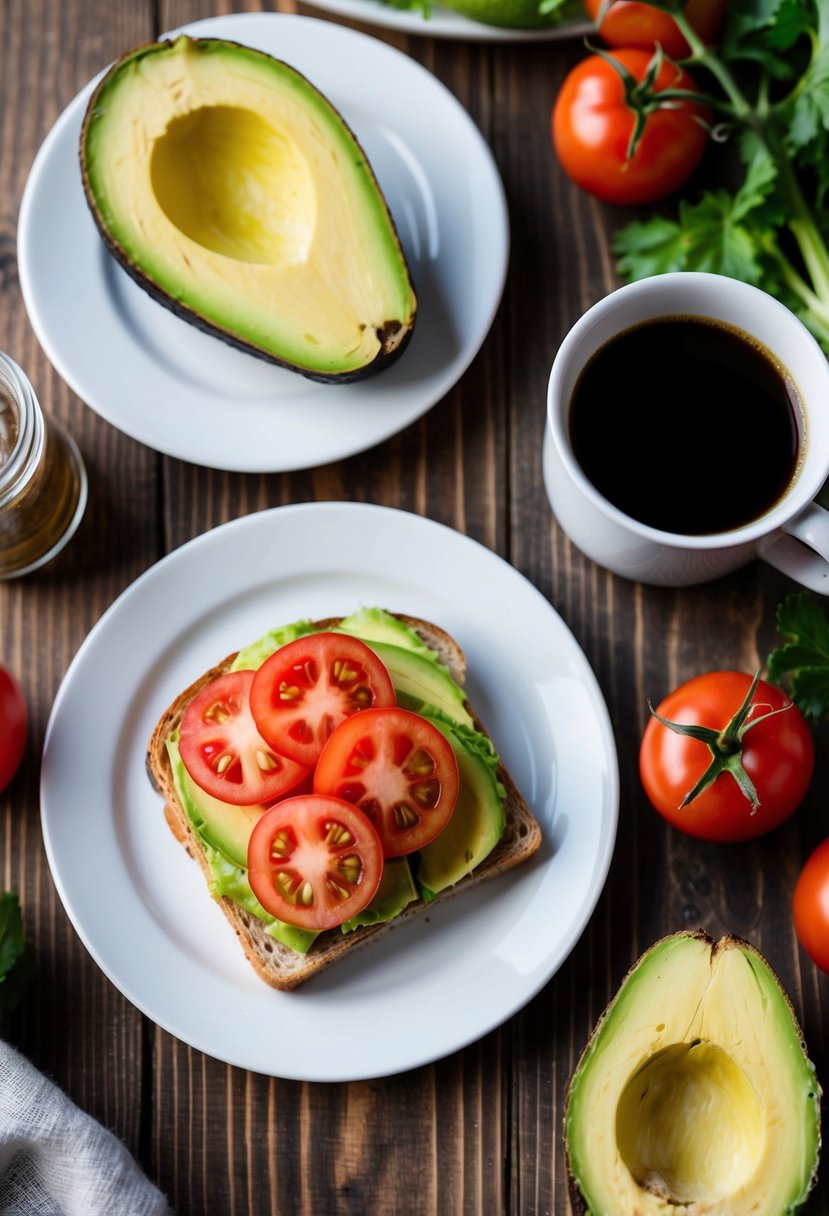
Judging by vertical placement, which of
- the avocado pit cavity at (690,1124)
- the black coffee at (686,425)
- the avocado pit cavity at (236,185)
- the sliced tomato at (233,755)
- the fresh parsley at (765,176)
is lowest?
the avocado pit cavity at (690,1124)

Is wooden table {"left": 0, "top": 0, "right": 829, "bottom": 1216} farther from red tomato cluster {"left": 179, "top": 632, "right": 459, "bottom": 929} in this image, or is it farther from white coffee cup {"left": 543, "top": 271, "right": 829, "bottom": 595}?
red tomato cluster {"left": 179, "top": 632, "right": 459, "bottom": 929}

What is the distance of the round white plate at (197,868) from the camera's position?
1571mm

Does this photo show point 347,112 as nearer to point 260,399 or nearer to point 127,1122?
point 260,399

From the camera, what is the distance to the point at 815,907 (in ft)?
5.17

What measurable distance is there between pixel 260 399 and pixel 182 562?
0.84ft

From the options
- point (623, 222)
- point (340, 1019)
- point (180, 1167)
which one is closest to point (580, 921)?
point (340, 1019)

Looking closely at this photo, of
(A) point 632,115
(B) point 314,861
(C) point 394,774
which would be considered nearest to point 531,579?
(C) point 394,774

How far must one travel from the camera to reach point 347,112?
1.77 metres

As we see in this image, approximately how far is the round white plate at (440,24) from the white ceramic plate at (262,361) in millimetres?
42

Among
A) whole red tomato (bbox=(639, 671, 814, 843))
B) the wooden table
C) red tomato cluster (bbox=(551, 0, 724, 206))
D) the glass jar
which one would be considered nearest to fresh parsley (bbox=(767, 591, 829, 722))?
whole red tomato (bbox=(639, 671, 814, 843))

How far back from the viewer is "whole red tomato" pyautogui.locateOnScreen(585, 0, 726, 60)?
1.70 meters

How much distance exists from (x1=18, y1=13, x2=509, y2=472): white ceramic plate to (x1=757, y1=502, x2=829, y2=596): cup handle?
495 mm

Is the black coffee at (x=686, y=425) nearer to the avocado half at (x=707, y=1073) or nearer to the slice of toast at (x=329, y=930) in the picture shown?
the slice of toast at (x=329, y=930)

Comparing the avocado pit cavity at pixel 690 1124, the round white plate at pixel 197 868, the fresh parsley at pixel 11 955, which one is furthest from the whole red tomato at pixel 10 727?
the avocado pit cavity at pixel 690 1124
